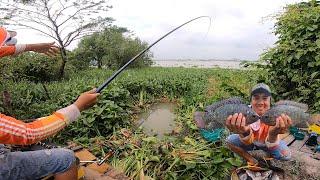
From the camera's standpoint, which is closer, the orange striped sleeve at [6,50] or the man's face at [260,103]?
the orange striped sleeve at [6,50]

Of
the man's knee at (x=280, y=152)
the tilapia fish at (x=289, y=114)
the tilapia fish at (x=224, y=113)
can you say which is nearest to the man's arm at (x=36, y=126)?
the tilapia fish at (x=224, y=113)

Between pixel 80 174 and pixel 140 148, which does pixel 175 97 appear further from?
pixel 80 174

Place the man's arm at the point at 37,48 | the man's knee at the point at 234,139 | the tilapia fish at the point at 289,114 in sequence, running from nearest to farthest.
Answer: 1. the tilapia fish at the point at 289,114
2. the man's arm at the point at 37,48
3. the man's knee at the point at 234,139

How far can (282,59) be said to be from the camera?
7027 mm

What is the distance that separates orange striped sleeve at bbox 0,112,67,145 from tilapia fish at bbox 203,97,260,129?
121 cm

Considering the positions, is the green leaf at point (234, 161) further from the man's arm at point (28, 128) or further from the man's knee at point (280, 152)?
the man's arm at point (28, 128)

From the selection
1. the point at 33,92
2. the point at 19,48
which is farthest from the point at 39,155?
the point at 33,92

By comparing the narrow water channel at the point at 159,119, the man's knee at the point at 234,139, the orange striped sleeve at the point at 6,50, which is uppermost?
the orange striped sleeve at the point at 6,50

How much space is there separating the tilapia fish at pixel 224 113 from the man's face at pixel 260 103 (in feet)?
0.85

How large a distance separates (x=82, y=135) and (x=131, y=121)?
1553 mm

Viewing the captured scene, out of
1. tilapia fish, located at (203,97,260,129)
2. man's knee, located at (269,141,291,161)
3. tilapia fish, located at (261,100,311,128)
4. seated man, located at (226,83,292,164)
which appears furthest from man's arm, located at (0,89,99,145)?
man's knee, located at (269,141,291,161)

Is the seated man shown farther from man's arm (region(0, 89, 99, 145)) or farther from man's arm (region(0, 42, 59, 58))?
man's arm (region(0, 42, 59, 58))

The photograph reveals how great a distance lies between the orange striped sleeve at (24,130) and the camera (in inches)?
93.8

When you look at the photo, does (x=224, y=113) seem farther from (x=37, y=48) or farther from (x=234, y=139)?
(x=37, y=48)
